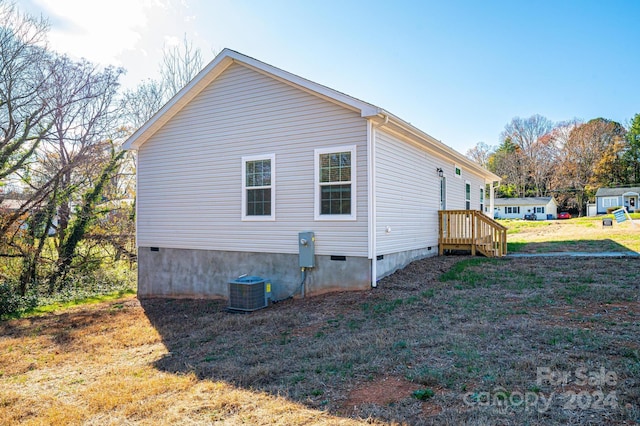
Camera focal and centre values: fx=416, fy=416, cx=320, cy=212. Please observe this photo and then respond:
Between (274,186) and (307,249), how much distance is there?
1.66 meters

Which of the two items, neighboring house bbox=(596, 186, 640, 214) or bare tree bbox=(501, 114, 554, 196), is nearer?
neighboring house bbox=(596, 186, 640, 214)

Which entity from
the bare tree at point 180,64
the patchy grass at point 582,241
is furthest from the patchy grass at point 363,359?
the bare tree at point 180,64

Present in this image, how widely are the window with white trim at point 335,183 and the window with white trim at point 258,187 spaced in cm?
118

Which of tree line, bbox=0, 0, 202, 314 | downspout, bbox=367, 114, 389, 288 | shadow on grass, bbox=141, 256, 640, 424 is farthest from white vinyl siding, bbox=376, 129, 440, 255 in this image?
tree line, bbox=0, 0, 202, 314

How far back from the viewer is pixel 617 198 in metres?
A: 43.4

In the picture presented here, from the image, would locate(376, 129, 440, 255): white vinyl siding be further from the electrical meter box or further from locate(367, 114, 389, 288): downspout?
the electrical meter box

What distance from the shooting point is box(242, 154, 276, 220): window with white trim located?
9.29m

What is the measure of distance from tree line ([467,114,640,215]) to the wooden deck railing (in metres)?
44.0

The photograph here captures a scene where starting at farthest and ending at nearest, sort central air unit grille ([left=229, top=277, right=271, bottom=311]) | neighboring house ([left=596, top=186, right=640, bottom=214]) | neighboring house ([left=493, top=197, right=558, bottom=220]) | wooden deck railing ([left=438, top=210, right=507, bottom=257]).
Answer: neighboring house ([left=493, top=197, right=558, bottom=220]), neighboring house ([left=596, top=186, right=640, bottom=214]), wooden deck railing ([left=438, top=210, right=507, bottom=257]), central air unit grille ([left=229, top=277, right=271, bottom=311])

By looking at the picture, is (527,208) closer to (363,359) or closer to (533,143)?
(533,143)

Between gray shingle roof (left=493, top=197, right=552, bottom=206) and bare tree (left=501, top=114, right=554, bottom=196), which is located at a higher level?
bare tree (left=501, top=114, right=554, bottom=196)

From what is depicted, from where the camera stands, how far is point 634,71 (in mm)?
39906

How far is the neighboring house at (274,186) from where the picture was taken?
8336mm

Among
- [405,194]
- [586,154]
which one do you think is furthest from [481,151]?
[405,194]
